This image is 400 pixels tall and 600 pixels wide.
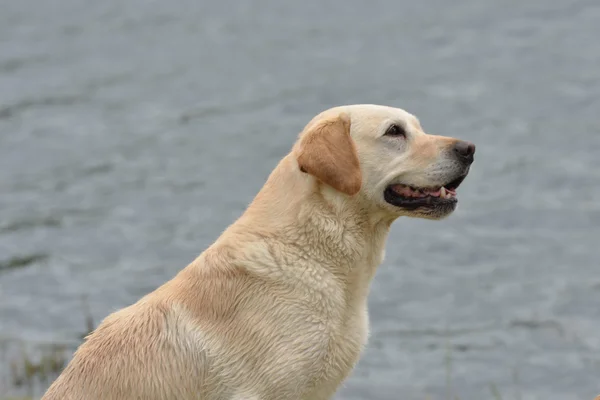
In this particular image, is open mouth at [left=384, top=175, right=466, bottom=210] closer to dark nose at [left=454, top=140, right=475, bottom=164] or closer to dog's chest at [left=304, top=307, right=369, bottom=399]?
dark nose at [left=454, top=140, right=475, bottom=164]

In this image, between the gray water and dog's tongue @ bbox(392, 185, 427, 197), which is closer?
dog's tongue @ bbox(392, 185, 427, 197)

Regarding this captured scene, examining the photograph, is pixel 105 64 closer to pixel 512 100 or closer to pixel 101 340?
pixel 512 100

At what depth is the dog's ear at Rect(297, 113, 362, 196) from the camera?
5625mm

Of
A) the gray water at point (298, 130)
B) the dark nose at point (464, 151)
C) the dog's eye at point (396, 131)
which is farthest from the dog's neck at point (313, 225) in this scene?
the gray water at point (298, 130)

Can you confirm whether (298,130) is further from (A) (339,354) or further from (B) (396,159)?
(A) (339,354)

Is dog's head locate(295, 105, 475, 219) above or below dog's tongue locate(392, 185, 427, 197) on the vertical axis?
above

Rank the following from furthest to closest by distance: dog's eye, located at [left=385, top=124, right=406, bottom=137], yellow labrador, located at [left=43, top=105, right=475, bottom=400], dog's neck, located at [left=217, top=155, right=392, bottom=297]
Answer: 1. dog's eye, located at [left=385, top=124, right=406, bottom=137]
2. dog's neck, located at [left=217, top=155, right=392, bottom=297]
3. yellow labrador, located at [left=43, top=105, right=475, bottom=400]

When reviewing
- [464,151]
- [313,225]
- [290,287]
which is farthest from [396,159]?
[290,287]

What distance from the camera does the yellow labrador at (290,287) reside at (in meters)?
5.62

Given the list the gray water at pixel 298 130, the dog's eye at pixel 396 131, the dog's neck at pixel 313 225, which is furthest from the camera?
the gray water at pixel 298 130

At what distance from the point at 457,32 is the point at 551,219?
18.8 feet

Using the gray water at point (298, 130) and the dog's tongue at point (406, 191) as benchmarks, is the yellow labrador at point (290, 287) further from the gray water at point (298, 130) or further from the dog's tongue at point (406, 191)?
the gray water at point (298, 130)

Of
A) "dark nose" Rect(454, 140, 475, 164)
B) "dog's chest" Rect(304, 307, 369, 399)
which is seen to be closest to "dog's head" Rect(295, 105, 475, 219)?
"dark nose" Rect(454, 140, 475, 164)

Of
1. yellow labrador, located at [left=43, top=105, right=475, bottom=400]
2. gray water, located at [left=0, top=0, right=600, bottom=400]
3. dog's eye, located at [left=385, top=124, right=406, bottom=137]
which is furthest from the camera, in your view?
gray water, located at [left=0, top=0, right=600, bottom=400]
